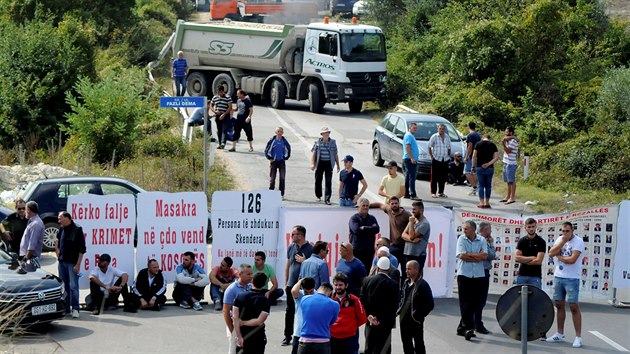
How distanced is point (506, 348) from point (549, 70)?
24696mm

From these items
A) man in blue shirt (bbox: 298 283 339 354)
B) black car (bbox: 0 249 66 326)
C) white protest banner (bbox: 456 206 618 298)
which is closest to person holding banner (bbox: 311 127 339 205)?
white protest banner (bbox: 456 206 618 298)

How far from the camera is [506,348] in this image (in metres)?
15.2

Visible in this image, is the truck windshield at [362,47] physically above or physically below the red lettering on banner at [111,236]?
above

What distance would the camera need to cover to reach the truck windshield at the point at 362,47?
36938 millimetres

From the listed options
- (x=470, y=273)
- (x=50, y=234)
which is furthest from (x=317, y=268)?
(x=50, y=234)

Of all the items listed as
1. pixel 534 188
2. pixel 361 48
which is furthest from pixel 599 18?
pixel 534 188

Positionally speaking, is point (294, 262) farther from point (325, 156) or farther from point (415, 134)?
point (415, 134)

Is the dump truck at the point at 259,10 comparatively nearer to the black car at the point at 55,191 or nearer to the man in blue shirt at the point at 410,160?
the man in blue shirt at the point at 410,160

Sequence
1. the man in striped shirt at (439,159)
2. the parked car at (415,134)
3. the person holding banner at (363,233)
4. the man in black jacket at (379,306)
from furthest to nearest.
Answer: the parked car at (415,134) < the man in striped shirt at (439,159) < the person holding banner at (363,233) < the man in black jacket at (379,306)

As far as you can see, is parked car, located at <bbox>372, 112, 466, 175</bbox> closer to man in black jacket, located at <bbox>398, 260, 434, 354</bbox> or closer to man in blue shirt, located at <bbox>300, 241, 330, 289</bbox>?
man in blue shirt, located at <bbox>300, 241, 330, 289</bbox>

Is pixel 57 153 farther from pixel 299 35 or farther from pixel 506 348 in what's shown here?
pixel 506 348

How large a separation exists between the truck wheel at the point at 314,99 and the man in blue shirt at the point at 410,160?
45.3 ft

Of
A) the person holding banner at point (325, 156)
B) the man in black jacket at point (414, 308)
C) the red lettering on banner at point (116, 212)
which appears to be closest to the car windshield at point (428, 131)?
the person holding banner at point (325, 156)

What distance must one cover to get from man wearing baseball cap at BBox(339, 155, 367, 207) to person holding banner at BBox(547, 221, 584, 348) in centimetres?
582
